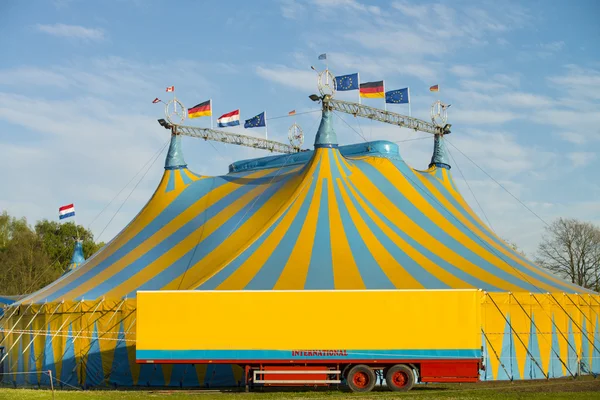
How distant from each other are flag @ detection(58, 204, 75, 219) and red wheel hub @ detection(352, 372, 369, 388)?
19.1 metres

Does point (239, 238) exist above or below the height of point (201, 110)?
below

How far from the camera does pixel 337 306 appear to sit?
575 inches

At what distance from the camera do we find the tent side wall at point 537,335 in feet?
54.8

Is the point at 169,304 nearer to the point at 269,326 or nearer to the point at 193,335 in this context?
the point at 193,335

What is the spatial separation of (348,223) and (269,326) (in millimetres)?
4464

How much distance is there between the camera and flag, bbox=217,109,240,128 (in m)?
28.2

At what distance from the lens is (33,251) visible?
5091 cm

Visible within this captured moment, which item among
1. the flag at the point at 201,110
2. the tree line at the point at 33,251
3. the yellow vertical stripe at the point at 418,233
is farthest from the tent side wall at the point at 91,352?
the tree line at the point at 33,251

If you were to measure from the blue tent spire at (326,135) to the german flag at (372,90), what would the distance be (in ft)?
9.40

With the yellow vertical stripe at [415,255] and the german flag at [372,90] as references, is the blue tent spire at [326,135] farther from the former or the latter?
the german flag at [372,90]

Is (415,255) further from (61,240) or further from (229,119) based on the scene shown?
(61,240)

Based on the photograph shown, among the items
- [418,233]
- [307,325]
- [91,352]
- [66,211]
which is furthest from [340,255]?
[66,211]

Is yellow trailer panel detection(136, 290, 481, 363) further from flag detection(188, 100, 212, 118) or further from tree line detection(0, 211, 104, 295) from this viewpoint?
tree line detection(0, 211, 104, 295)

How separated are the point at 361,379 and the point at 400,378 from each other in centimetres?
71
